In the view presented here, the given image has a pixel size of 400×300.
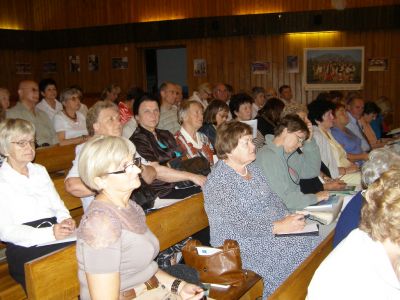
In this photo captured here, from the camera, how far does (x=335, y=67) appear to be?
1174 centimetres

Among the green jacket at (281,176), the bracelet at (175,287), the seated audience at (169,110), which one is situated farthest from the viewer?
the seated audience at (169,110)

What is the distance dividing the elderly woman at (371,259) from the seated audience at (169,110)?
543 centimetres

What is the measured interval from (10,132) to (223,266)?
1.81m

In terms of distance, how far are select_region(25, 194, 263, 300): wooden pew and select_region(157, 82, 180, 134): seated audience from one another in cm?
373

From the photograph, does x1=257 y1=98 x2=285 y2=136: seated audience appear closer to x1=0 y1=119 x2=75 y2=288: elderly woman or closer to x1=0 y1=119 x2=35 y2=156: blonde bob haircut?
x1=0 y1=119 x2=75 y2=288: elderly woman

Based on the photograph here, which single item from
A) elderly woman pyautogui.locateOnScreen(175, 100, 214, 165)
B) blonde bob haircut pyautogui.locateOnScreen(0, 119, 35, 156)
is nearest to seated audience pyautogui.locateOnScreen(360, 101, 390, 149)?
elderly woman pyautogui.locateOnScreen(175, 100, 214, 165)

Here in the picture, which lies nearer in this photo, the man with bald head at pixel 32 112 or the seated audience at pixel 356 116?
the man with bald head at pixel 32 112

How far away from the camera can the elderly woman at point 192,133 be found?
4742 millimetres

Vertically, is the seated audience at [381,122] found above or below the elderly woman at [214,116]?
below

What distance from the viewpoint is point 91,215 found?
83.6 inches

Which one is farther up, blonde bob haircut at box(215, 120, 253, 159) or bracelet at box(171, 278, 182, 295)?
blonde bob haircut at box(215, 120, 253, 159)

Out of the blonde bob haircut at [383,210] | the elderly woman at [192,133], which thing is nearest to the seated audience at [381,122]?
the elderly woman at [192,133]

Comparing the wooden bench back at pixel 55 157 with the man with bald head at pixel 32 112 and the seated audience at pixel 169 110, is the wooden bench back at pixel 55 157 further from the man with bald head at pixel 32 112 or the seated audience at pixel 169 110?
the seated audience at pixel 169 110

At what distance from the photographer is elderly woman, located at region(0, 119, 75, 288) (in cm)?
304
